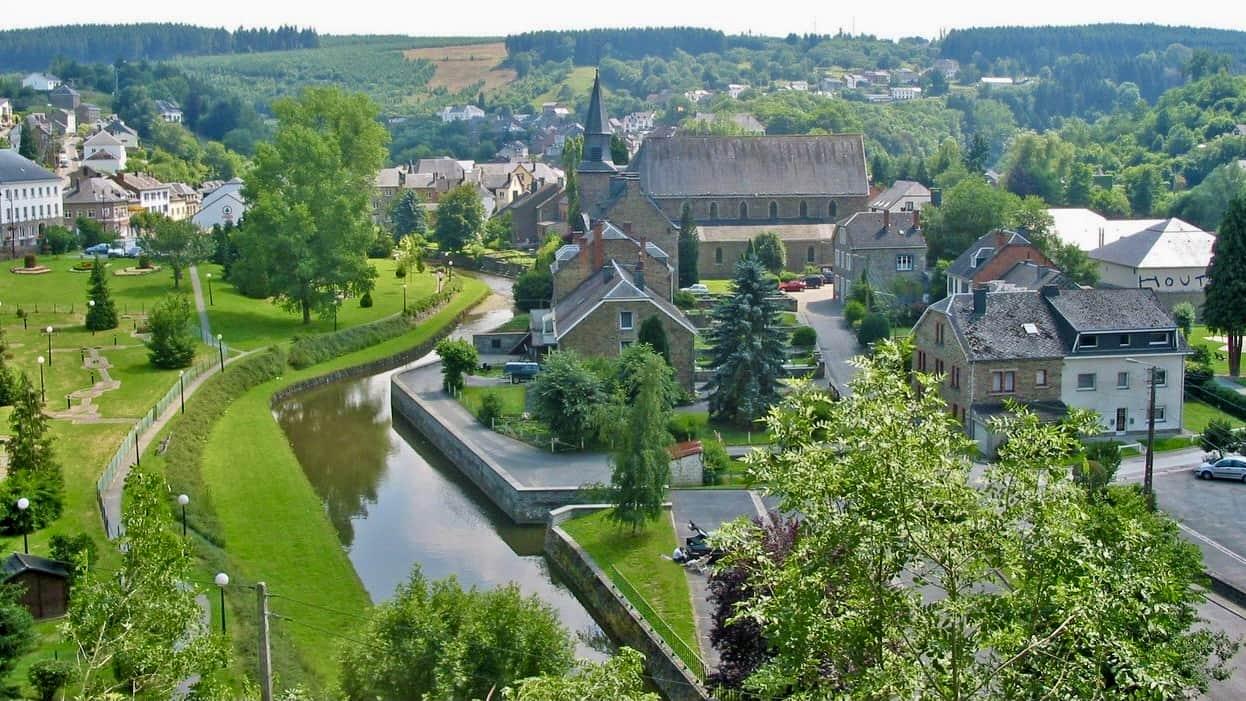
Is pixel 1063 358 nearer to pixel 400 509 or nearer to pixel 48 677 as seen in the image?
pixel 400 509

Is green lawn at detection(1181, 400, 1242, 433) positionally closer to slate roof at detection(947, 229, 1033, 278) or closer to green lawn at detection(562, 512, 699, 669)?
slate roof at detection(947, 229, 1033, 278)

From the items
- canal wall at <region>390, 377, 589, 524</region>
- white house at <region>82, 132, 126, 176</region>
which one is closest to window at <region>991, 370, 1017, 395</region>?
canal wall at <region>390, 377, 589, 524</region>

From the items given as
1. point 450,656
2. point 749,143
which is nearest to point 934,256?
point 749,143

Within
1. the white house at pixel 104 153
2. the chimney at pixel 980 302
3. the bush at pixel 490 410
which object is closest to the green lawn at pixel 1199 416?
the chimney at pixel 980 302

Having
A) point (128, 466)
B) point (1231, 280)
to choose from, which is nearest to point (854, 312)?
point (1231, 280)

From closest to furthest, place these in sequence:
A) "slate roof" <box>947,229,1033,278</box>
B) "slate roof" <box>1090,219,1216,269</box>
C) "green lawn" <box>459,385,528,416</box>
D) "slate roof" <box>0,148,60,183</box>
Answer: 1. "green lawn" <box>459,385,528,416</box>
2. "slate roof" <box>947,229,1033,278</box>
3. "slate roof" <box>1090,219,1216,269</box>
4. "slate roof" <box>0,148,60,183</box>

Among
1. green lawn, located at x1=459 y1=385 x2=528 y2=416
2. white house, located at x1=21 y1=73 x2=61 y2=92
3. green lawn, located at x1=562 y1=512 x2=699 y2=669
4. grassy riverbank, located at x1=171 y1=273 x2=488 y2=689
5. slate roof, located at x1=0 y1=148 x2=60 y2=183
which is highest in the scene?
white house, located at x1=21 y1=73 x2=61 y2=92

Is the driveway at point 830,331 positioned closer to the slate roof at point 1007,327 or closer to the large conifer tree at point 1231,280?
the slate roof at point 1007,327

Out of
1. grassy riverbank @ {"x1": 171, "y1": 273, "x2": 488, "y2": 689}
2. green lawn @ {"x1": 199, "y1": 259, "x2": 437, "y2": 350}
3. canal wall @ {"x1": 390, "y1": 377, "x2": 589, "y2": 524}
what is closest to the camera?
grassy riverbank @ {"x1": 171, "y1": 273, "x2": 488, "y2": 689}
